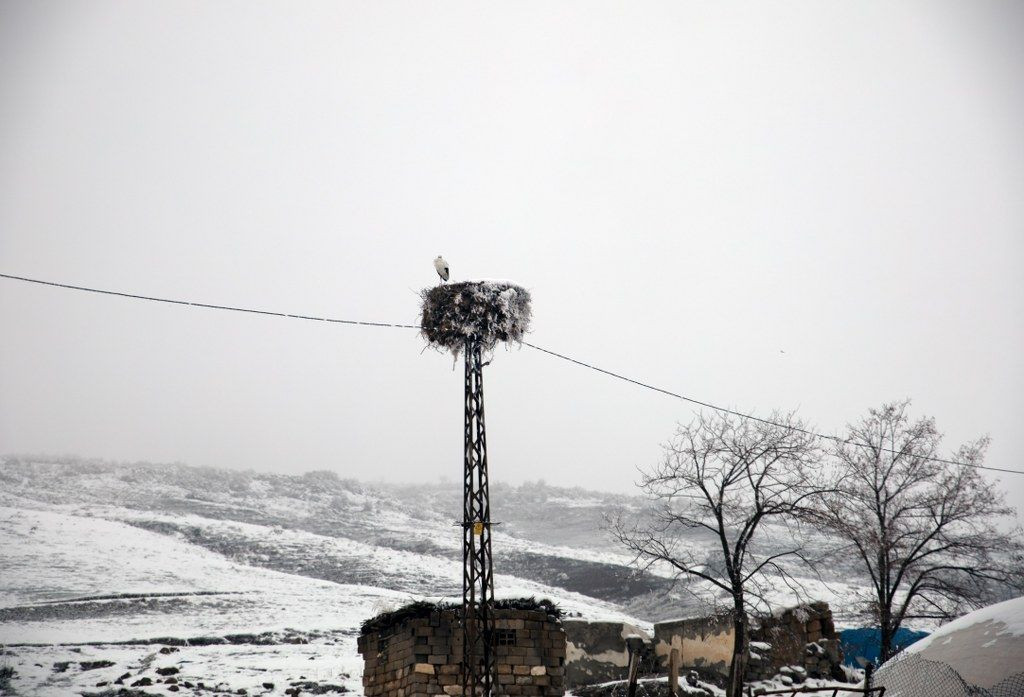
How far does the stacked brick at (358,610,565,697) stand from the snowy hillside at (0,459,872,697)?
727 millimetres

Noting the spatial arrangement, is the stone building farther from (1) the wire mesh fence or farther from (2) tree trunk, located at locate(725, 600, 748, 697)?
(1) the wire mesh fence

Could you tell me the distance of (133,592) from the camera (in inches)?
1236

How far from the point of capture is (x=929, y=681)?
10961 mm

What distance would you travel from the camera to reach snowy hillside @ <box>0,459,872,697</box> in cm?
2347

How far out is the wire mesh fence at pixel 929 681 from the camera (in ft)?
32.4

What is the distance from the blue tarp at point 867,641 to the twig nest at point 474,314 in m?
16.0

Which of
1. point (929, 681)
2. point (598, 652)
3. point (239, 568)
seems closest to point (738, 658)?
point (598, 652)

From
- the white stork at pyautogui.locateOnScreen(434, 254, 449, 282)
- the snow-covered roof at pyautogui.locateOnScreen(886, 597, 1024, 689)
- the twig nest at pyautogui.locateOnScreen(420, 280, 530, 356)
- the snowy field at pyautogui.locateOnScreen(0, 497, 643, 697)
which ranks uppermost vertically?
the white stork at pyautogui.locateOnScreen(434, 254, 449, 282)

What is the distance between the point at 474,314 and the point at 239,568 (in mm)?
25963

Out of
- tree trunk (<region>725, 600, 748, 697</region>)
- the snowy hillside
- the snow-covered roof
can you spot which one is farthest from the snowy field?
the snow-covered roof

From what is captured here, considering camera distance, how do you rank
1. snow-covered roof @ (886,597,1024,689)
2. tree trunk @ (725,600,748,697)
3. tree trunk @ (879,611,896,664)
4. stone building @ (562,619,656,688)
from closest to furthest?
snow-covered roof @ (886,597,1024,689) → tree trunk @ (725,600,748,697) → tree trunk @ (879,611,896,664) → stone building @ (562,619,656,688)

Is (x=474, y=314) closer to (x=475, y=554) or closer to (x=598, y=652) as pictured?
(x=475, y=554)

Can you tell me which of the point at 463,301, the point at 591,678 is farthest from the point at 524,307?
the point at 591,678

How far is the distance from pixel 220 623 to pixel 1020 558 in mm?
24839
